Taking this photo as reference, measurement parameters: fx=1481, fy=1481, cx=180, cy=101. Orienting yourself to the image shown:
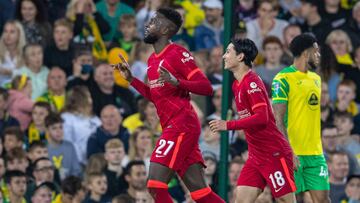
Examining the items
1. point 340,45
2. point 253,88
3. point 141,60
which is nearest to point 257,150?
point 253,88

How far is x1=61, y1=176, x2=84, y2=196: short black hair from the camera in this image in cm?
1766

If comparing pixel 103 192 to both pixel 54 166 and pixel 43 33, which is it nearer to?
pixel 54 166

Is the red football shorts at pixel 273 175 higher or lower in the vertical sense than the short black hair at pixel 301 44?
lower

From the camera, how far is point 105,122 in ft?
61.9

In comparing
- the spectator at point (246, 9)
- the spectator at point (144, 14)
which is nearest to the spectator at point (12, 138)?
the spectator at point (144, 14)

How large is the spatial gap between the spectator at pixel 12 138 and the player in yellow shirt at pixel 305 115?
457 centimetres

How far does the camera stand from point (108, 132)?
61.8 ft

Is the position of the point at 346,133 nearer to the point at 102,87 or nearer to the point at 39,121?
the point at 102,87

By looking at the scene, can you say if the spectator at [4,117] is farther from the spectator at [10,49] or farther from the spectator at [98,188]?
the spectator at [98,188]

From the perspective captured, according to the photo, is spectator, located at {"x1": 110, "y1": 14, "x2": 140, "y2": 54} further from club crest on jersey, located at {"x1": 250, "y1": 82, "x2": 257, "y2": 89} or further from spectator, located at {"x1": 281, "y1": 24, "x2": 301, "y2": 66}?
club crest on jersey, located at {"x1": 250, "y1": 82, "x2": 257, "y2": 89}

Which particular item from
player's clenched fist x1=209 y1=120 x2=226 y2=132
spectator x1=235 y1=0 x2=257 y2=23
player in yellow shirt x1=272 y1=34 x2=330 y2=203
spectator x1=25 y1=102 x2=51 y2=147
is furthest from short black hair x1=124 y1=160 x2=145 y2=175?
player's clenched fist x1=209 y1=120 x2=226 y2=132

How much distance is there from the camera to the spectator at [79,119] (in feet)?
61.6

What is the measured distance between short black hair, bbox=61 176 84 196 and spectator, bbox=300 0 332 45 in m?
4.61

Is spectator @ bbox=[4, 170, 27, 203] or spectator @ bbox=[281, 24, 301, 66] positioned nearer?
spectator @ bbox=[4, 170, 27, 203]
